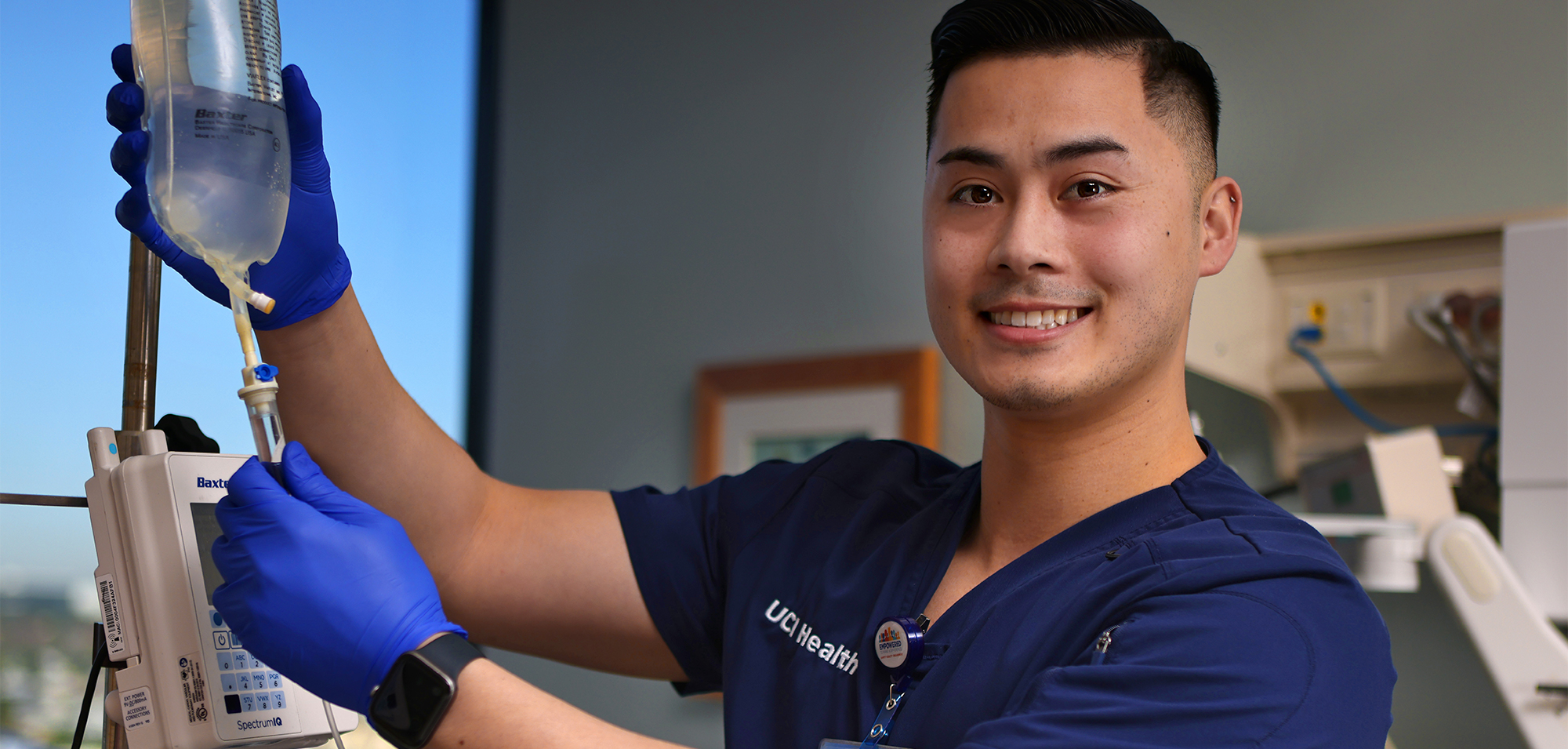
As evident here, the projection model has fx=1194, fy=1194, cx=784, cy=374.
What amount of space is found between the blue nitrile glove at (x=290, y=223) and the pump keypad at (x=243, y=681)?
10.0 inches

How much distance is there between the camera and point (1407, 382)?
2.12 metres

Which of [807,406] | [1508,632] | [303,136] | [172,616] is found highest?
[303,136]

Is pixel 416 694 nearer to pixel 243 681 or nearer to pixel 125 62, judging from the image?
pixel 243 681

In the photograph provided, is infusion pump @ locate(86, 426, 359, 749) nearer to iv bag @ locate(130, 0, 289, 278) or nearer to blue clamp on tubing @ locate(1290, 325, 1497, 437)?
iv bag @ locate(130, 0, 289, 278)

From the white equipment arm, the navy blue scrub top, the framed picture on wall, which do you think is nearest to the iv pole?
the navy blue scrub top

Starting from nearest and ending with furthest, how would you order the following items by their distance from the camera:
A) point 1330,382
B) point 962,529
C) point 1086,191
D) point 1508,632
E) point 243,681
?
point 243,681
point 1086,191
point 962,529
point 1508,632
point 1330,382

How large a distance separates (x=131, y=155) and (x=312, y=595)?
0.33 meters

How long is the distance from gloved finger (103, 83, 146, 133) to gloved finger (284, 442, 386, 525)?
0.26 meters

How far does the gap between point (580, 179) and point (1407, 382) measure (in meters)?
2.10

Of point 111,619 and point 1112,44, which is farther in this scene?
point 1112,44

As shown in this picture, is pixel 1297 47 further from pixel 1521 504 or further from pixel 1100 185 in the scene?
pixel 1100 185

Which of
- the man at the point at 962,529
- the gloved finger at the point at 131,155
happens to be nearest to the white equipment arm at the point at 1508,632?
the man at the point at 962,529

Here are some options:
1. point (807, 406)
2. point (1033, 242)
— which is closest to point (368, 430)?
point (1033, 242)

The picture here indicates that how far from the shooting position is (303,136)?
0.93 m
